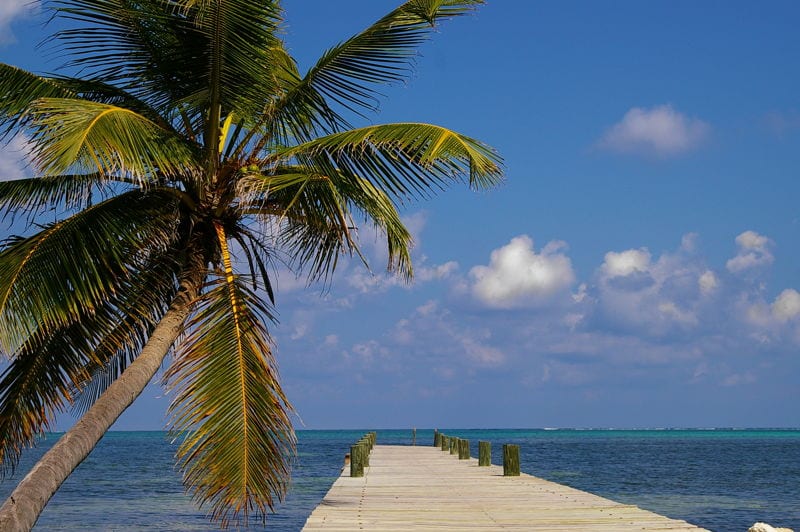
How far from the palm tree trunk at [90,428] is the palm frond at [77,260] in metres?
0.64

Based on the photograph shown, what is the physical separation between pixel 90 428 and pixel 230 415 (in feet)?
3.98

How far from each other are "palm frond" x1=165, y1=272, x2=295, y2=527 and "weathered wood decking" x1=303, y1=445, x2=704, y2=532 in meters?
2.30

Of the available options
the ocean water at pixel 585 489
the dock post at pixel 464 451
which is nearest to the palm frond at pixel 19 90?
the ocean water at pixel 585 489

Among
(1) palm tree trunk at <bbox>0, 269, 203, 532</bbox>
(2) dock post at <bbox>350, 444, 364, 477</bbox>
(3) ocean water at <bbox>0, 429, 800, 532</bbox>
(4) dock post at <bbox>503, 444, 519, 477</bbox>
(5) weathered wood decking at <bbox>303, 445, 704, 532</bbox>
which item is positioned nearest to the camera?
(1) palm tree trunk at <bbox>0, 269, 203, 532</bbox>

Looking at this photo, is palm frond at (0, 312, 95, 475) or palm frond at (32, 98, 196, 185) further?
palm frond at (0, 312, 95, 475)

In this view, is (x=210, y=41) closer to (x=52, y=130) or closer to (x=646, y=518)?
(x=52, y=130)

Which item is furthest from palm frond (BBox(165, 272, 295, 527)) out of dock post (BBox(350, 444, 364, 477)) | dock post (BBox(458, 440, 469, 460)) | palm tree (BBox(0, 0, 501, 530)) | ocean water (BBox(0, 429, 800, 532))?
dock post (BBox(458, 440, 469, 460))

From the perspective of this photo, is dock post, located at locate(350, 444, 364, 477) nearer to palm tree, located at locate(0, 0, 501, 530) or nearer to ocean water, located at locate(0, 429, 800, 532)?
ocean water, located at locate(0, 429, 800, 532)

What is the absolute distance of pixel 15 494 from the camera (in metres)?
7.01

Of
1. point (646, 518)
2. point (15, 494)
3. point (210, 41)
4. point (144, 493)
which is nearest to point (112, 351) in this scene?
point (15, 494)

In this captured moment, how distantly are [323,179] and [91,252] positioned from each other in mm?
2356

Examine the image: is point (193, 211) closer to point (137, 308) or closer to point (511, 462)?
point (137, 308)

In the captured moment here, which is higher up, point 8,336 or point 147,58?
point 147,58

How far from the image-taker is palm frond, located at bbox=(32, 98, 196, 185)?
7148 mm
